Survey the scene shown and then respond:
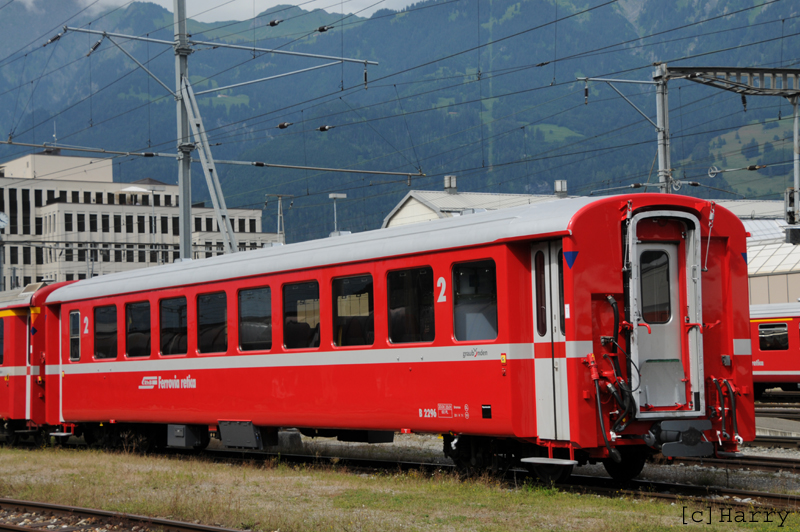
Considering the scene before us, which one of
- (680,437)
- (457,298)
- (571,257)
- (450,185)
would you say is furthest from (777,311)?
(450,185)

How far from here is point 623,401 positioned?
10500 mm

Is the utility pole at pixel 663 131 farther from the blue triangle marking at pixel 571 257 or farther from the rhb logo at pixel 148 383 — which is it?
the blue triangle marking at pixel 571 257

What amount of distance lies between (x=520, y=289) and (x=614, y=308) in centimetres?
106

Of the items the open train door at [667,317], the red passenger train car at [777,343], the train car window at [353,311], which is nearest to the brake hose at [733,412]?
the open train door at [667,317]

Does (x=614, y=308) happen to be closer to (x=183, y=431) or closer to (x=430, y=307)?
(x=430, y=307)

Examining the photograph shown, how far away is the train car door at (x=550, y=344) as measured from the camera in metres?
10.6

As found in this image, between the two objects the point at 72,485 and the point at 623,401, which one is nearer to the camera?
the point at 623,401

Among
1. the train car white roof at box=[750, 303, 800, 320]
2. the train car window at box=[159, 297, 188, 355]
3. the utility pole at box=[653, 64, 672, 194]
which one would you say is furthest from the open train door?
the train car white roof at box=[750, 303, 800, 320]

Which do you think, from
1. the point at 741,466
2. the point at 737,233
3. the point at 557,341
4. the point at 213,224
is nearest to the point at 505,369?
the point at 557,341

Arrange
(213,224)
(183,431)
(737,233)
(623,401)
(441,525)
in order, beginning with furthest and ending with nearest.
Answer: (213,224)
(183,431)
(737,233)
(623,401)
(441,525)

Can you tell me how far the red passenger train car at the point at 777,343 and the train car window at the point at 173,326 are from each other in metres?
19.1

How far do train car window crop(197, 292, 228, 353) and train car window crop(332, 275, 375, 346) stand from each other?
2595mm

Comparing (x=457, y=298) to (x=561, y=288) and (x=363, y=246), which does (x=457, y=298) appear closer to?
(x=561, y=288)

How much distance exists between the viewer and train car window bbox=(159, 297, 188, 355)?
628 inches
